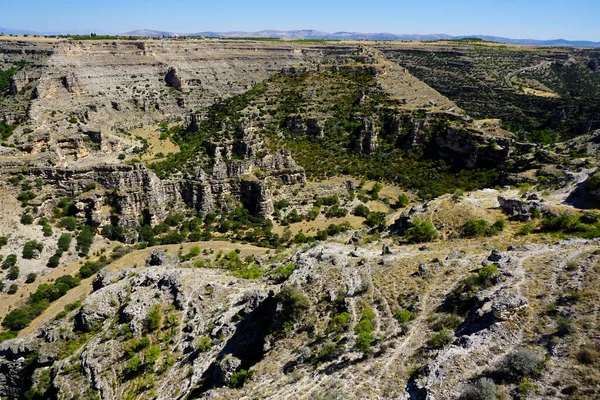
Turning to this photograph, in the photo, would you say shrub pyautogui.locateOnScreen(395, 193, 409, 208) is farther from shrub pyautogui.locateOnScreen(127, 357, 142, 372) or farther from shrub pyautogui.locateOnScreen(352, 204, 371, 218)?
shrub pyautogui.locateOnScreen(127, 357, 142, 372)

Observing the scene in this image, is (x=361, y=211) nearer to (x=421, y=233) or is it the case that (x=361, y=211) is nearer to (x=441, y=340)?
(x=421, y=233)

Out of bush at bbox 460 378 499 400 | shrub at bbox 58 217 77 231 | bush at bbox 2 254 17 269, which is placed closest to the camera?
bush at bbox 460 378 499 400

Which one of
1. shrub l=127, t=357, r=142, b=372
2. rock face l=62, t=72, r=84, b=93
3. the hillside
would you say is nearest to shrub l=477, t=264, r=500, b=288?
the hillside

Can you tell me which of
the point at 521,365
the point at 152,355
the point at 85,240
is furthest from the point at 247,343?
the point at 85,240

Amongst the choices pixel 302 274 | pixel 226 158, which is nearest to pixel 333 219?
pixel 226 158

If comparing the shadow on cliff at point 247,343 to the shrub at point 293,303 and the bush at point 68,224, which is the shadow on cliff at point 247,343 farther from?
the bush at point 68,224

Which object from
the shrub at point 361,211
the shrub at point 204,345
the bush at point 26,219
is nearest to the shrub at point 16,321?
the bush at point 26,219
